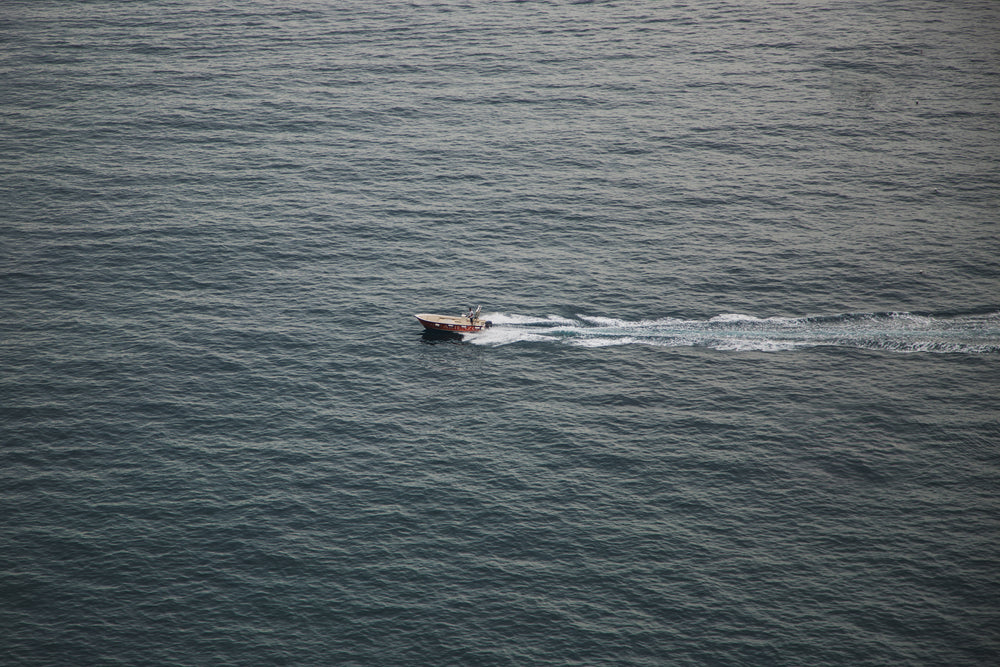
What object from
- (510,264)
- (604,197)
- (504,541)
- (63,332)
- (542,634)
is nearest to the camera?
(542,634)

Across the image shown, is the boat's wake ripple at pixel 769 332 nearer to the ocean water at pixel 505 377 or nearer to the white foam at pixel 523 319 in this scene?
the white foam at pixel 523 319

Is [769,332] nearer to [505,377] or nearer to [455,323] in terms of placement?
[505,377]

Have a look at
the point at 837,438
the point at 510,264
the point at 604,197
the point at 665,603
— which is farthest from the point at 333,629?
the point at 604,197

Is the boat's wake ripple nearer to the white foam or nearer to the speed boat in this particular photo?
the white foam

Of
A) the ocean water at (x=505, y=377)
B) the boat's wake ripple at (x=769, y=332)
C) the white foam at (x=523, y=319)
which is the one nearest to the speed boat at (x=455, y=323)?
the boat's wake ripple at (x=769, y=332)

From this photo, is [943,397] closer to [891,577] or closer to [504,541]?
[891,577]

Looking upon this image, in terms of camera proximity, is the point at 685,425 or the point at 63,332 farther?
the point at 63,332

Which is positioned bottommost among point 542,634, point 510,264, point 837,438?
point 542,634
